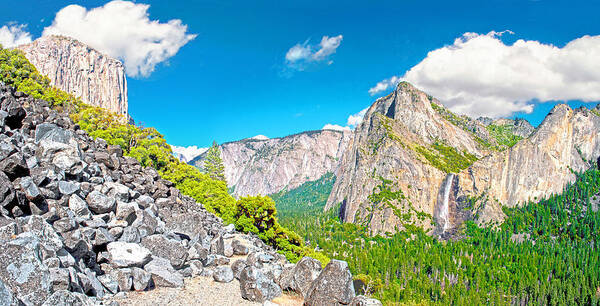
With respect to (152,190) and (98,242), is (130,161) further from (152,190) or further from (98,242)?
(98,242)

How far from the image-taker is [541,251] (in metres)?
179

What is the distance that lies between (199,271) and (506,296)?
14647 centimetres

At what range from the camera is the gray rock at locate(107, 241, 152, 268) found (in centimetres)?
1845

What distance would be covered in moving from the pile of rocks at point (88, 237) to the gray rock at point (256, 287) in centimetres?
6

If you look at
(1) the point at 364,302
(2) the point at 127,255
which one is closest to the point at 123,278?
(2) the point at 127,255

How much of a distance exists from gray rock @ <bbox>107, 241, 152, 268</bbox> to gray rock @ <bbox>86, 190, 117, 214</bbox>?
4028 mm

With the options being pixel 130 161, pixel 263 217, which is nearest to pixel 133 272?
pixel 130 161

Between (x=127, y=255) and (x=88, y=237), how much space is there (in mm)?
2255

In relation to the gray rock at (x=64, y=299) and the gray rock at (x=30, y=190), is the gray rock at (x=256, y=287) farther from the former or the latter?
the gray rock at (x=30, y=190)

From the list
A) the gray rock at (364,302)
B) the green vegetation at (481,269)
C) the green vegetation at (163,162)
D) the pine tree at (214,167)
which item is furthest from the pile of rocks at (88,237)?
the pine tree at (214,167)

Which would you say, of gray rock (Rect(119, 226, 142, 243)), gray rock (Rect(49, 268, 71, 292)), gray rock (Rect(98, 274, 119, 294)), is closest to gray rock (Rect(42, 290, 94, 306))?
gray rock (Rect(49, 268, 71, 292))

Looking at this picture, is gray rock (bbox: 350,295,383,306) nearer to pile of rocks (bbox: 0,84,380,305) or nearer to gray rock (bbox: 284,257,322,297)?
pile of rocks (bbox: 0,84,380,305)

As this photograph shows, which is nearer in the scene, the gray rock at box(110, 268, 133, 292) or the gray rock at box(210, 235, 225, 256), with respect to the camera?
the gray rock at box(110, 268, 133, 292)

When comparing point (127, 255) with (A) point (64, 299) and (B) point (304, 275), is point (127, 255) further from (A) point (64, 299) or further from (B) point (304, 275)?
(B) point (304, 275)
